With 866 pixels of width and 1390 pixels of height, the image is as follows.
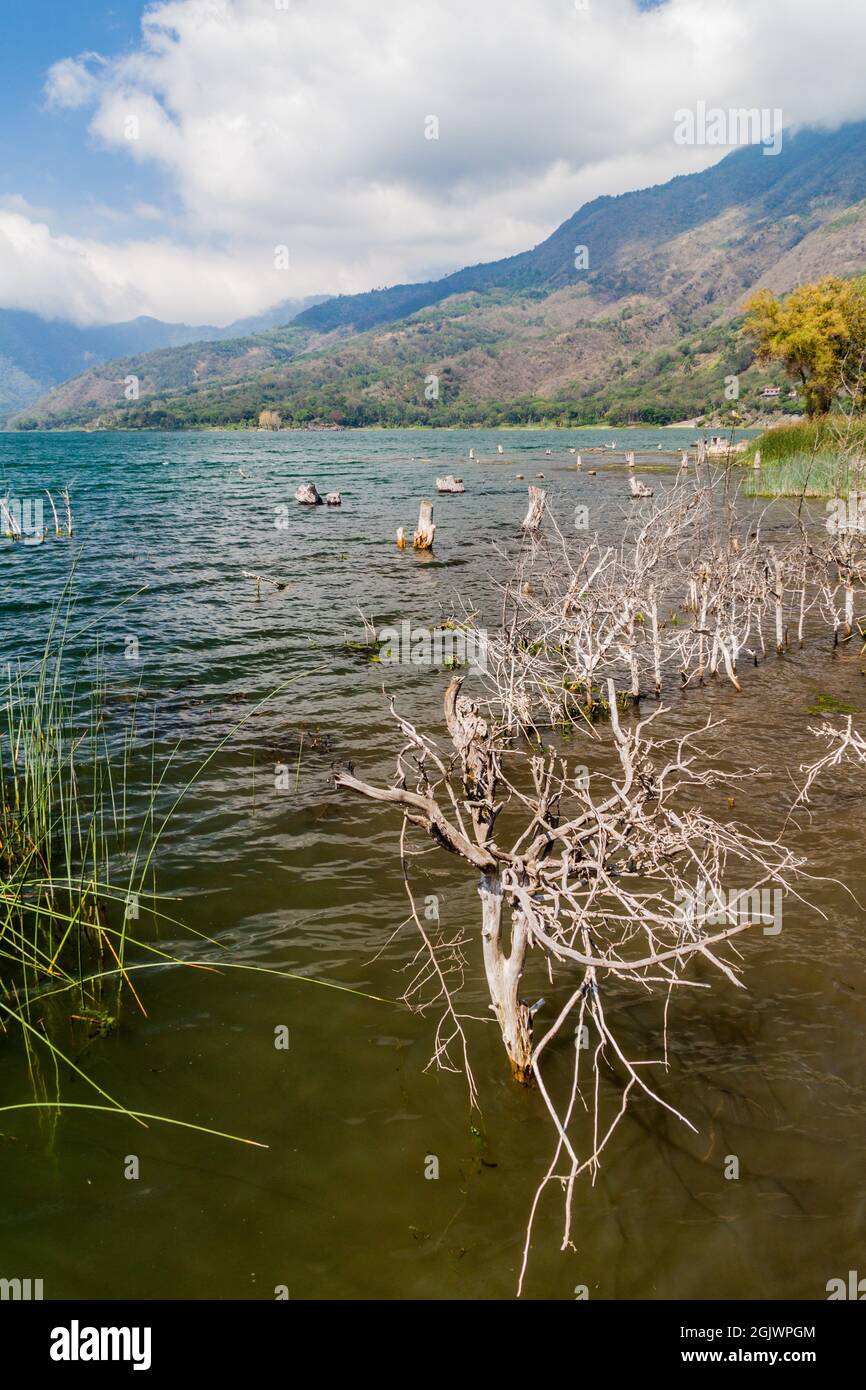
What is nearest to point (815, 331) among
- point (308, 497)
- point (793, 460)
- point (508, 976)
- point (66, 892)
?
point (793, 460)

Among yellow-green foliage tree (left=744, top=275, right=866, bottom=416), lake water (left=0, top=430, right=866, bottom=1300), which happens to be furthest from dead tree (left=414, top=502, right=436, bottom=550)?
yellow-green foliage tree (left=744, top=275, right=866, bottom=416)

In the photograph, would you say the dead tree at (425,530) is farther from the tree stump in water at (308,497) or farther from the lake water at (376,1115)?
the lake water at (376,1115)

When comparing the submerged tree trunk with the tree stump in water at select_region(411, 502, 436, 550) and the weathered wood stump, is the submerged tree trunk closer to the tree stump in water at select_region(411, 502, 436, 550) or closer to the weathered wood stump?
the tree stump in water at select_region(411, 502, 436, 550)

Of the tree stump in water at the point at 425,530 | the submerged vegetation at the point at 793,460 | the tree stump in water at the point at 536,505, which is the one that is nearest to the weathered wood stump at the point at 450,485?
the submerged vegetation at the point at 793,460

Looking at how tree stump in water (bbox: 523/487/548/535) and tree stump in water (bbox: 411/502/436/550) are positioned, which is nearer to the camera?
tree stump in water (bbox: 523/487/548/535)

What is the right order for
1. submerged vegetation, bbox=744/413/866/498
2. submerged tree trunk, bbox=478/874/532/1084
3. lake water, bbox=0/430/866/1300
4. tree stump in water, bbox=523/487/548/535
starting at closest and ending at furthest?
lake water, bbox=0/430/866/1300 < submerged tree trunk, bbox=478/874/532/1084 < tree stump in water, bbox=523/487/548/535 < submerged vegetation, bbox=744/413/866/498

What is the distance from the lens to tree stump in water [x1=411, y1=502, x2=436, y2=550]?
27422 mm

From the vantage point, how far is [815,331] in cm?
4306

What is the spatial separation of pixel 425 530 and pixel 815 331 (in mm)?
32619

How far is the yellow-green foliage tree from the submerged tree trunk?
46497mm

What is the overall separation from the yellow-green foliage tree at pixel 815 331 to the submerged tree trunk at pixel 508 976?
46.5m

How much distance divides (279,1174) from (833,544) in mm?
15699

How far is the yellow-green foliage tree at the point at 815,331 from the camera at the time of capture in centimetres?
4194

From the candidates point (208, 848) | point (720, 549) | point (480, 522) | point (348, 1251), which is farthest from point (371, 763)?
point (480, 522)
